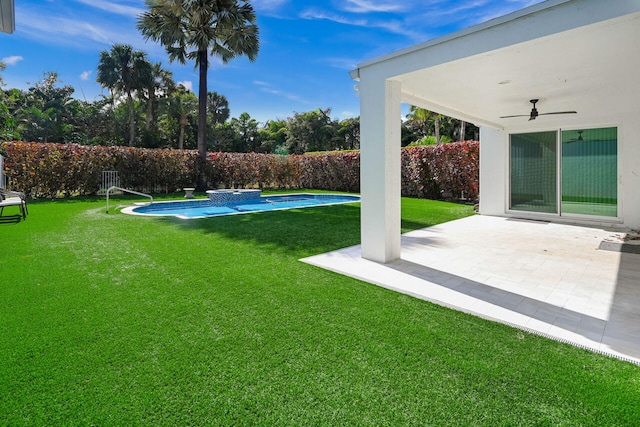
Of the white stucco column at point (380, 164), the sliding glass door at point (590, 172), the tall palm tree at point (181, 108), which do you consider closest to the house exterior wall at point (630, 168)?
the sliding glass door at point (590, 172)

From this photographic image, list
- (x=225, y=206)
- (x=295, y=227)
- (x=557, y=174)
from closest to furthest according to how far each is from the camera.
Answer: (x=295, y=227) → (x=557, y=174) → (x=225, y=206)

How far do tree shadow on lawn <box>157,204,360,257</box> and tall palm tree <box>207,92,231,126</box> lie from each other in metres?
35.3

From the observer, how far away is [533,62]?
186 inches

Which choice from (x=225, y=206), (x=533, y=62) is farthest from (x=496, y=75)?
(x=225, y=206)

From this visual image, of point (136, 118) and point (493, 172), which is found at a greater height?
point (136, 118)

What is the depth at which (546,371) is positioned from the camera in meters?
2.56

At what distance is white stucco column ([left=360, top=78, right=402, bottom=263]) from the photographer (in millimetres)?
5227

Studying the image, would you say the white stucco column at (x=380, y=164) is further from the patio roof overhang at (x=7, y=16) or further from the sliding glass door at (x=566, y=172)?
the sliding glass door at (x=566, y=172)

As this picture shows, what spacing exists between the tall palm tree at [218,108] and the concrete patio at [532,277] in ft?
131

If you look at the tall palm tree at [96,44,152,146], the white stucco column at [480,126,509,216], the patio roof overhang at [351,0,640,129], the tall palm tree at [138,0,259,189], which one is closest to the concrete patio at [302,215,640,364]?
the patio roof overhang at [351,0,640,129]

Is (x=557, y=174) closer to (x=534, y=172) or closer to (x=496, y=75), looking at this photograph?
(x=534, y=172)

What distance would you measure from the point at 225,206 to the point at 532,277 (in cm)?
1235

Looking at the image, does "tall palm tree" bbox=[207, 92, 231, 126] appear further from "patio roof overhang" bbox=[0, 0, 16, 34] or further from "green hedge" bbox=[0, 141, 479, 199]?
"patio roof overhang" bbox=[0, 0, 16, 34]

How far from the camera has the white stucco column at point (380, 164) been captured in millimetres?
5227
